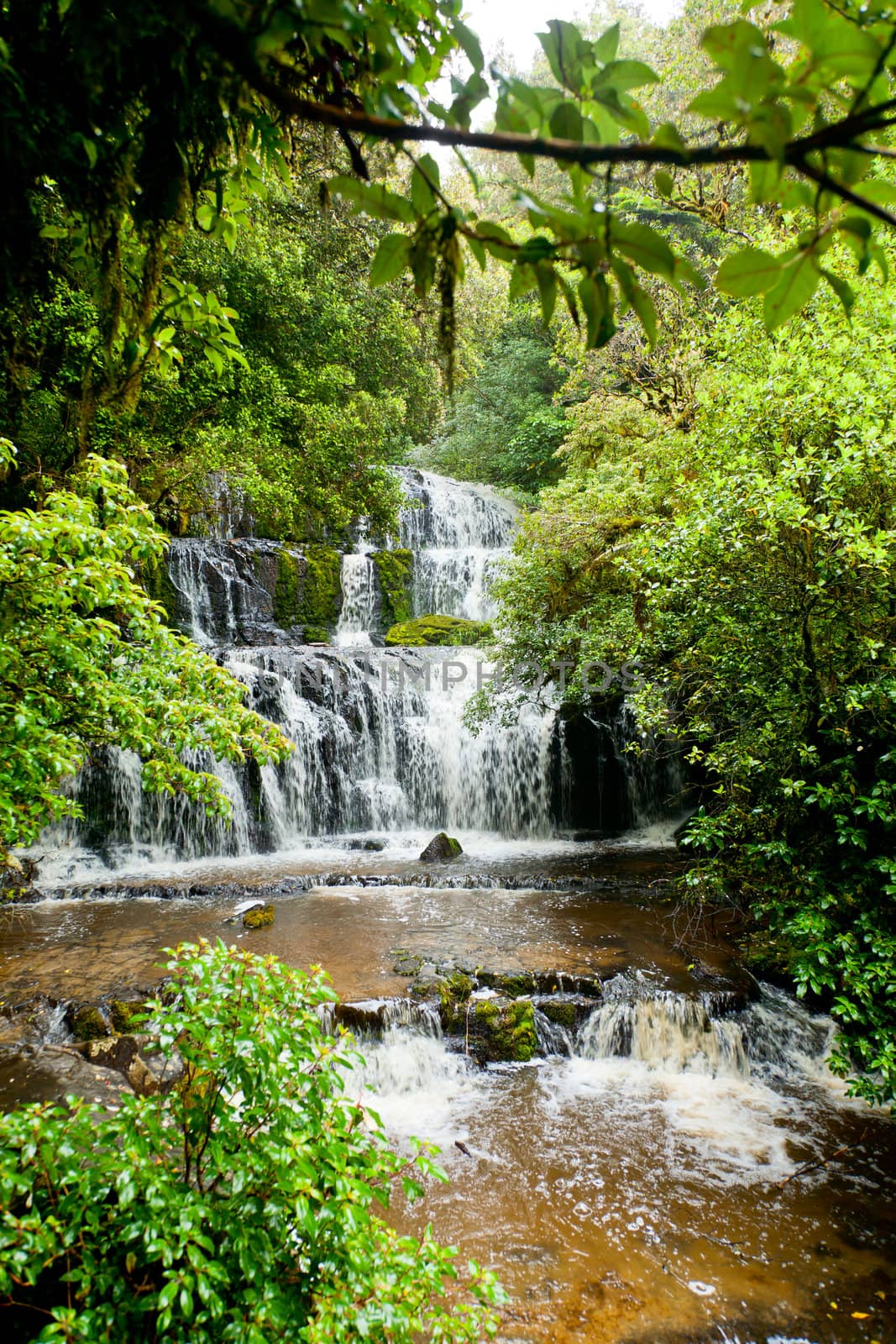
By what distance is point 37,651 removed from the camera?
132 inches

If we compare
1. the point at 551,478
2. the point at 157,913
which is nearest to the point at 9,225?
the point at 157,913

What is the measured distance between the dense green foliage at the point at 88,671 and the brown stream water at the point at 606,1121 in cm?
130

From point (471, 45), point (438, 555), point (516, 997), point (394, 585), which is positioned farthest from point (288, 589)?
point (471, 45)

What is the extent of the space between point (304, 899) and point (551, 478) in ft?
52.6

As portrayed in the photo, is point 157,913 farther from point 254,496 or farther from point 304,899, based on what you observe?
point 254,496

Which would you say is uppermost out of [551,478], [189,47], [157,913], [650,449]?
[551,478]

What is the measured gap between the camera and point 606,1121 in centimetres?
463

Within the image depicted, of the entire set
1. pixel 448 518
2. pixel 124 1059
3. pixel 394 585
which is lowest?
pixel 124 1059

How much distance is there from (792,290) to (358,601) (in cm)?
1511

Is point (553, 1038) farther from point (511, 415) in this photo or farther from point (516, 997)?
point (511, 415)

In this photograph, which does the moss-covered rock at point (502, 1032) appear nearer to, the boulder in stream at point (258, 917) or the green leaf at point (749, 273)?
the boulder in stream at point (258, 917)

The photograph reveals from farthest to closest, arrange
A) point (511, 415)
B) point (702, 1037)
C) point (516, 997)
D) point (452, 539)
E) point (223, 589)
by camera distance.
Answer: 1. point (511, 415)
2. point (452, 539)
3. point (223, 589)
4. point (516, 997)
5. point (702, 1037)

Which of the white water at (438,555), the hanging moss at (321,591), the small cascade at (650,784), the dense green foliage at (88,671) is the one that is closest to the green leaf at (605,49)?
the dense green foliage at (88,671)

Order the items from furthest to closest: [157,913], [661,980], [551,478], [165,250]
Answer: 1. [551,478]
2. [157,913]
3. [661,980]
4. [165,250]
